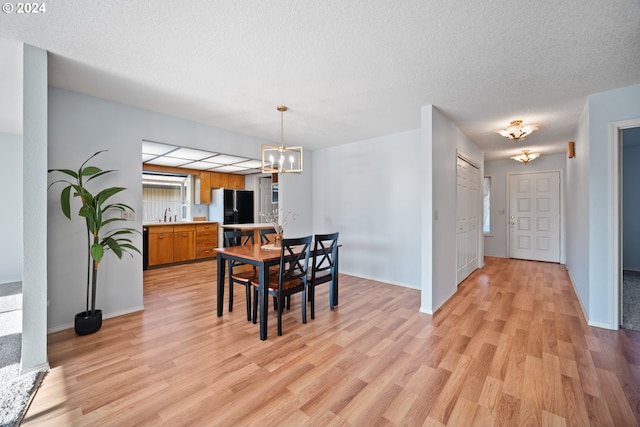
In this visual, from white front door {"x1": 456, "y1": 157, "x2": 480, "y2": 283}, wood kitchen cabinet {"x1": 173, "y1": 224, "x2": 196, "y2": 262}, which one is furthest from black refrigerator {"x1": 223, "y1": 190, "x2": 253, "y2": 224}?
white front door {"x1": 456, "y1": 157, "x2": 480, "y2": 283}

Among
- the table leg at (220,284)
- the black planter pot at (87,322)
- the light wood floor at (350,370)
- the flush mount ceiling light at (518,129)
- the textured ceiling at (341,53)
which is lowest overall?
the light wood floor at (350,370)

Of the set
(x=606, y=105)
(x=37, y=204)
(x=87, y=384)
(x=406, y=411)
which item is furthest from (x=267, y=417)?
(x=606, y=105)

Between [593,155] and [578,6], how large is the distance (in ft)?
6.33

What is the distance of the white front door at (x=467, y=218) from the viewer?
4.42m

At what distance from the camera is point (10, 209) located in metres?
4.30

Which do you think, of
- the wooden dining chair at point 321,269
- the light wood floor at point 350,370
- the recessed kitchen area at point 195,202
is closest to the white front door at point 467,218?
the light wood floor at point 350,370

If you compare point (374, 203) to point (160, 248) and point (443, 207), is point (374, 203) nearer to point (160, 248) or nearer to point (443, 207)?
point (443, 207)

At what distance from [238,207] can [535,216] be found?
7035 mm

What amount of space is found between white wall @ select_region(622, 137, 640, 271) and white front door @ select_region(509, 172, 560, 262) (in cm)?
100

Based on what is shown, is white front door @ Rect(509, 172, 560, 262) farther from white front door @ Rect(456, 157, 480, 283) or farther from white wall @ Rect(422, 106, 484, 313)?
white wall @ Rect(422, 106, 484, 313)

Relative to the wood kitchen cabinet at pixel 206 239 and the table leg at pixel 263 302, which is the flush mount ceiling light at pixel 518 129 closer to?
the table leg at pixel 263 302

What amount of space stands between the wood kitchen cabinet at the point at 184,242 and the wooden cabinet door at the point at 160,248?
10cm

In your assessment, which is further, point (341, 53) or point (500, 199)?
point (500, 199)

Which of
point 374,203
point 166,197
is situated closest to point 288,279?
point 374,203
